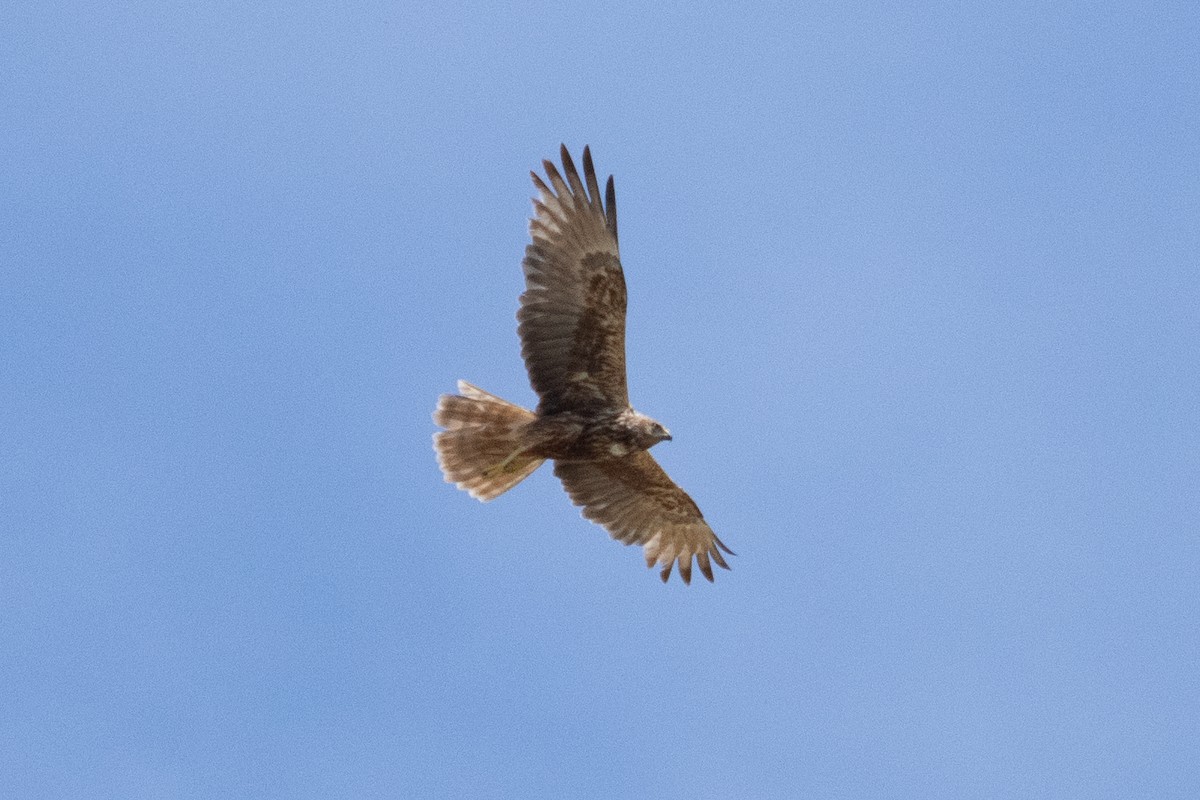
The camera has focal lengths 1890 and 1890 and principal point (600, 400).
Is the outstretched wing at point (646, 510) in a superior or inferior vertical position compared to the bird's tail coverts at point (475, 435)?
superior

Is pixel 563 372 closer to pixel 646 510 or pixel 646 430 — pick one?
pixel 646 430

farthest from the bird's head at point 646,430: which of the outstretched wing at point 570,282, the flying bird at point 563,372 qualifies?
the outstretched wing at point 570,282

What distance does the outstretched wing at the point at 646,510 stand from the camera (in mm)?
16188

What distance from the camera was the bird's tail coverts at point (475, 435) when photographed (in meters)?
→ 15.2

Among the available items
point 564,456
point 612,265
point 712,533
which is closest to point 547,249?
point 612,265

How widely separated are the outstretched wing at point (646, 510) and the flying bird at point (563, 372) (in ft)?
0.94

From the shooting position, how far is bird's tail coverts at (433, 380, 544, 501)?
1520 centimetres

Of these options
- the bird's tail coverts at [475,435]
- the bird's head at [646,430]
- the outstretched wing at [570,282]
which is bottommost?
the bird's tail coverts at [475,435]

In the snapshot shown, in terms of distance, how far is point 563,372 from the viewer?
1513 centimetres

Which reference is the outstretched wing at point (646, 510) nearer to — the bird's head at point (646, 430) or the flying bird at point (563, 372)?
the flying bird at point (563, 372)

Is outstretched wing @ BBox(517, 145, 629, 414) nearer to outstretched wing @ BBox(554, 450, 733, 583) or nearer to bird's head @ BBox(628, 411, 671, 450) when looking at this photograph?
bird's head @ BBox(628, 411, 671, 450)

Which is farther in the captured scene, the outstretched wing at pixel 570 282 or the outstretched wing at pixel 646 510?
the outstretched wing at pixel 646 510

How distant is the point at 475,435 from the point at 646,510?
6.62 ft

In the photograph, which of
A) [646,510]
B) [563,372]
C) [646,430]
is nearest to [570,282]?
[563,372]
